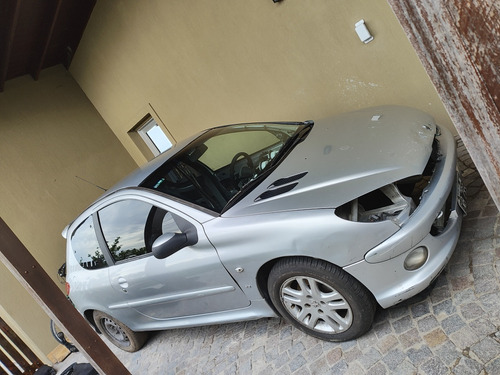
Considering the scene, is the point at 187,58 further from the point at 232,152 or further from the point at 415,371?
the point at 415,371

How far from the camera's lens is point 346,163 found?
2.55 metres

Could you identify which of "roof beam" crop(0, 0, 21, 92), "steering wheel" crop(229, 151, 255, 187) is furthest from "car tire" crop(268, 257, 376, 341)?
"roof beam" crop(0, 0, 21, 92)

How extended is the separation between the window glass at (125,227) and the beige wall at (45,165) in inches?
153

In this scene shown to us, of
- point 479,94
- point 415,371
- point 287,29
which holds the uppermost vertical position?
point 287,29

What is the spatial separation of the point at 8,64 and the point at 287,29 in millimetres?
5088

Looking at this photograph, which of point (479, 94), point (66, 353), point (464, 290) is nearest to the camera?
point (479, 94)

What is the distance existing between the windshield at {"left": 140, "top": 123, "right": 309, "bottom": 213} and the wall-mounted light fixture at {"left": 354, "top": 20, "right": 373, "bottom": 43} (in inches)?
56.0

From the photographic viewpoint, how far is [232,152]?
3477 millimetres

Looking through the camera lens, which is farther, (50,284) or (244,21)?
(244,21)

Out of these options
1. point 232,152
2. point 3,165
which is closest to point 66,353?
point 3,165

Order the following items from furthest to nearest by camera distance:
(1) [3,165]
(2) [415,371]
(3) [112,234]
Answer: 1. (1) [3,165]
2. (3) [112,234]
3. (2) [415,371]

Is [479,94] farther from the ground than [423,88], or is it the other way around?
[479,94]

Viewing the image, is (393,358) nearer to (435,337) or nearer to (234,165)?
(435,337)

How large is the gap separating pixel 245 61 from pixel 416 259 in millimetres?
4052
